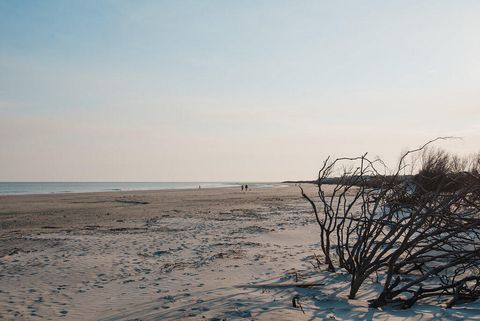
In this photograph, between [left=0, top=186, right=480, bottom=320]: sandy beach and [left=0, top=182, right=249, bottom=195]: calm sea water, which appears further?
[left=0, top=182, right=249, bottom=195]: calm sea water

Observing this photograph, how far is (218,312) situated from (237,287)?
3.75ft

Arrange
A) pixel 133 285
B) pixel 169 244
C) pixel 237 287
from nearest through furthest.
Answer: pixel 237 287 < pixel 133 285 < pixel 169 244

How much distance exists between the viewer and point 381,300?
4.54m

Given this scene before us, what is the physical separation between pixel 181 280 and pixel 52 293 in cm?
171

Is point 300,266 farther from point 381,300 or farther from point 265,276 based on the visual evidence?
point 381,300

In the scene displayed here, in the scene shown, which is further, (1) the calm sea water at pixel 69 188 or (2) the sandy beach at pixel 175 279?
(1) the calm sea water at pixel 69 188

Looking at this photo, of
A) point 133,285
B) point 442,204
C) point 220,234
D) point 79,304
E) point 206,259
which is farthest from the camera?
point 220,234

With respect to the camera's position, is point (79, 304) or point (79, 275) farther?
point (79, 275)

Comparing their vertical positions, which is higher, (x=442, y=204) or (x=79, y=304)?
(x=442, y=204)

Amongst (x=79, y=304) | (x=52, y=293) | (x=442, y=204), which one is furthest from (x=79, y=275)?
(x=442, y=204)

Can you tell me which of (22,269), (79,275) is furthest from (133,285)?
(22,269)

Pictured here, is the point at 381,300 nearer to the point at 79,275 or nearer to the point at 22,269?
the point at 79,275

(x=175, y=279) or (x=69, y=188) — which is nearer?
(x=175, y=279)

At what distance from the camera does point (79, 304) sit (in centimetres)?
518
